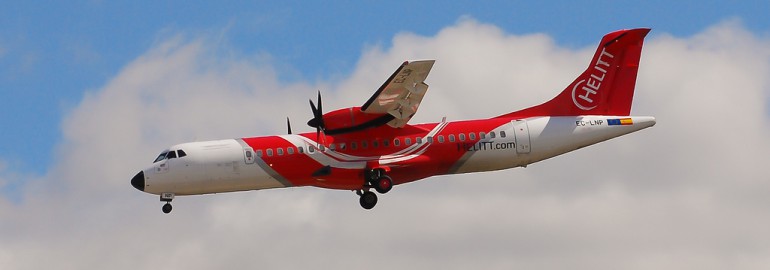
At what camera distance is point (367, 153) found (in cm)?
3547

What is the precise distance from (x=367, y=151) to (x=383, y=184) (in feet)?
3.75

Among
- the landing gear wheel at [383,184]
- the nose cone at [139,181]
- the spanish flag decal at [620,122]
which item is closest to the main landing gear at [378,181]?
the landing gear wheel at [383,184]

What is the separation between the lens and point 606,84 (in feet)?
126

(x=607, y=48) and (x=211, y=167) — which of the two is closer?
(x=211, y=167)

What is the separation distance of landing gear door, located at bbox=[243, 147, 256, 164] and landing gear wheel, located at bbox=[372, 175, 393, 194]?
375 centimetres

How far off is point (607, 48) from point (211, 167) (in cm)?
1362

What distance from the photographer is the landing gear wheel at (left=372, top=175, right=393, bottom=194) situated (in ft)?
115

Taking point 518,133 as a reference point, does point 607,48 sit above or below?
above

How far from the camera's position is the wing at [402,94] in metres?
32.2

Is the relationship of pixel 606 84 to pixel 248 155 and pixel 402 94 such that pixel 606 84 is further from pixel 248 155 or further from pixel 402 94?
pixel 248 155

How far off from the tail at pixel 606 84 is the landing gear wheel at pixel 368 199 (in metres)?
5.12

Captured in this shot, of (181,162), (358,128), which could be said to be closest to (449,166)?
(358,128)

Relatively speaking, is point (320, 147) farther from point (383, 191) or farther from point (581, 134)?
point (581, 134)

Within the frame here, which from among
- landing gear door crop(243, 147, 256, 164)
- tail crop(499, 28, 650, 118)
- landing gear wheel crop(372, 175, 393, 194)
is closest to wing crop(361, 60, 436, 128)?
landing gear wheel crop(372, 175, 393, 194)
